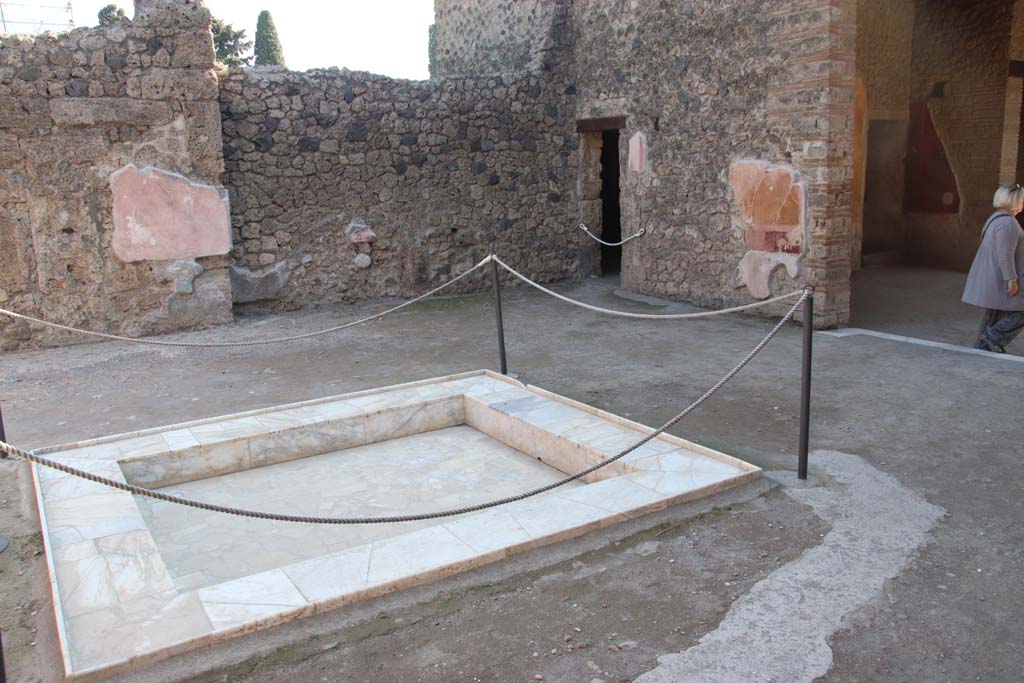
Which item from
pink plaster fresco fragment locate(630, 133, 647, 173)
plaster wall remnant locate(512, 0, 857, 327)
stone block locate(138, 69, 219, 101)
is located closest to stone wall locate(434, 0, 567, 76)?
plaster wall remnant locate(512, 0, 857, 327)

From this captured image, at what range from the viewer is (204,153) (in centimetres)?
769

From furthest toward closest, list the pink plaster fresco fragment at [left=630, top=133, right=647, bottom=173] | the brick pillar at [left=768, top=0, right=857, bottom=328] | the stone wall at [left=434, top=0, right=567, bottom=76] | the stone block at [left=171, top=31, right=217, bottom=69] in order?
the stone wall at [left=434, top=0, right=567, bottom=76] < the pink plaster fresco fragment at [left=630, top=133, right=647, bottom=173] < the stone block at [left=171, top=31, right=217, bottom=69] < the brick pillar at [left=768, top=0, right=857, bottom=328]

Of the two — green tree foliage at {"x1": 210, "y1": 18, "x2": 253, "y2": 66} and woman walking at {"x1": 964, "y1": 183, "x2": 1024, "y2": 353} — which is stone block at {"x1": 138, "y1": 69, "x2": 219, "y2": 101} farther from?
green tree foliage at {"x1": 210, "y1": 18, "x2": 253, "y2": 66}

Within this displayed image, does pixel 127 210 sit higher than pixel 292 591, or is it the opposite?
pixel 127 210

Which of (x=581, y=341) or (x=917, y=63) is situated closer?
(x=581, y=341)

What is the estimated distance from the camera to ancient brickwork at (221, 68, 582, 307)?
27.2 feet

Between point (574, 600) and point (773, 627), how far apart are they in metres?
0.66

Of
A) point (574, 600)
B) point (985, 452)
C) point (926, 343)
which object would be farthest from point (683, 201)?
point (574, 600)

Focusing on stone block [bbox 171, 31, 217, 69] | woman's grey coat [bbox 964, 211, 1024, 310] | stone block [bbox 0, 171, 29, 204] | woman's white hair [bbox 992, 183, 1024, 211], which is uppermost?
stone block [bbox 171, 31, 217, 69]

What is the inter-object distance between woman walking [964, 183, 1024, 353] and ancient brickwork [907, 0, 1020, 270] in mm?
4235

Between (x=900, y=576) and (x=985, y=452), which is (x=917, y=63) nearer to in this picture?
(x=985, y=452)

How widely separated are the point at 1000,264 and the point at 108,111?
7105 millimetres

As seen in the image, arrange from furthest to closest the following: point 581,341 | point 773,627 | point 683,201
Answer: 1. point 683,201
2. point 581,341
3. point 773,627

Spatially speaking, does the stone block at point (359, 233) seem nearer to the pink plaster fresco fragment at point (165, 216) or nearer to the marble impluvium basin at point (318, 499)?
the pink plaster fresco fragment at point (165, 216)
